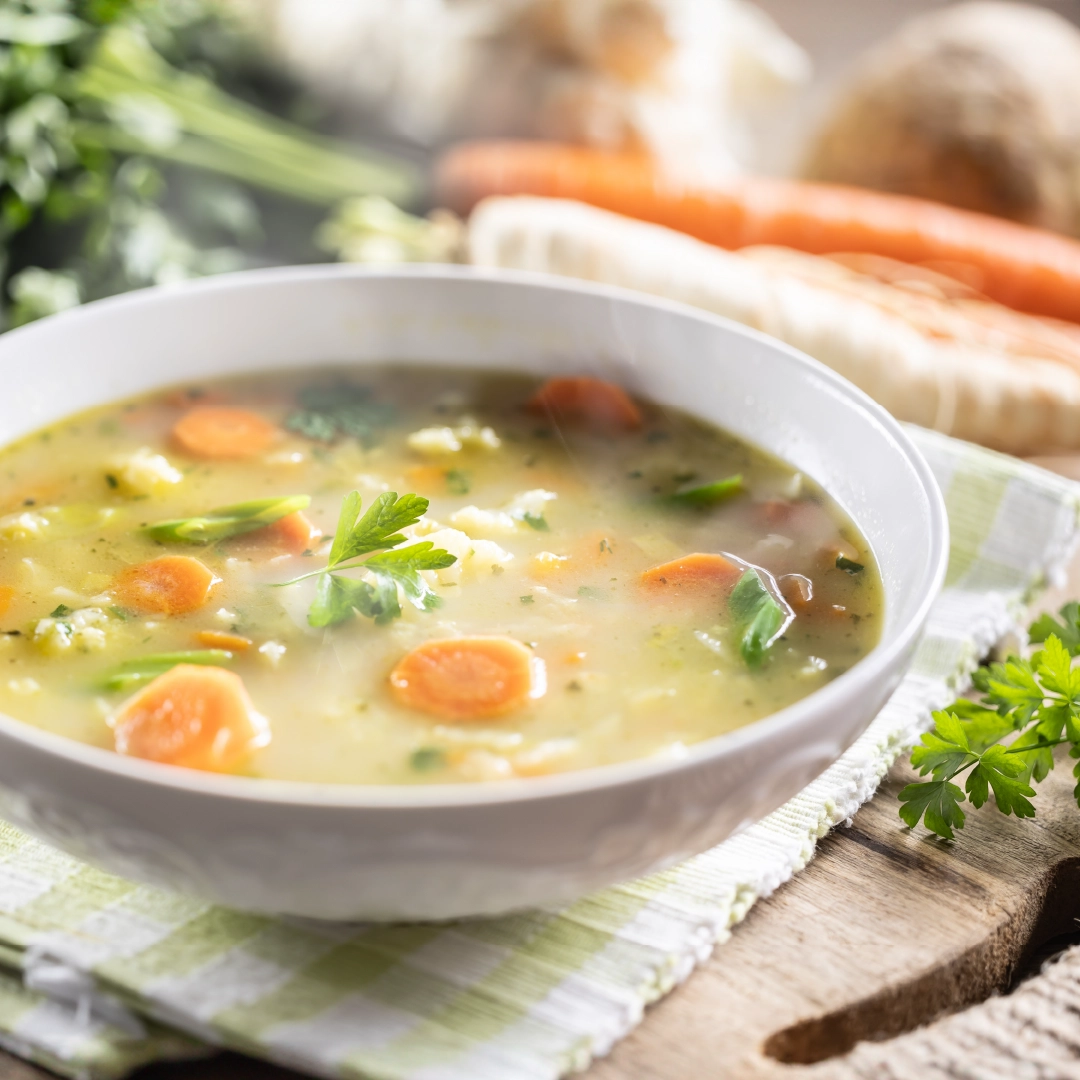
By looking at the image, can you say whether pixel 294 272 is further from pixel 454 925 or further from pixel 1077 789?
pixel 1077 789

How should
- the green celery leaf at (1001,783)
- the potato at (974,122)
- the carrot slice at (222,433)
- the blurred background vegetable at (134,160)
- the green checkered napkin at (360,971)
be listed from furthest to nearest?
the potato at (974,122) < the blurred background vegetable at (134,160) < the carrot slice at (222,433) < the green celery leaf at (1001,783) < the green checkered napkin at (360,971)

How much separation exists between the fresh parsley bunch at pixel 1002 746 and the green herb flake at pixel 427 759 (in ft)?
2.27

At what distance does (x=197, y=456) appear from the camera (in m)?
2.54

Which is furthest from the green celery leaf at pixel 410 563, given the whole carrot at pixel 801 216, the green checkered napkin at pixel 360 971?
the whole carrot at pixel 801 216

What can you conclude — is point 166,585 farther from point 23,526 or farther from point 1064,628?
point 1064,628

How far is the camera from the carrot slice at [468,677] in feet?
5.96

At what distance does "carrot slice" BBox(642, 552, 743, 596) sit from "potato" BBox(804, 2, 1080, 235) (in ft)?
10.5

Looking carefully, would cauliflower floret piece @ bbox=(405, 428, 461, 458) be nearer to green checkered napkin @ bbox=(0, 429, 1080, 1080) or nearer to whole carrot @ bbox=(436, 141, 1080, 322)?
green checkered napkin @ bbox=(0, 429, 1080, 1080)

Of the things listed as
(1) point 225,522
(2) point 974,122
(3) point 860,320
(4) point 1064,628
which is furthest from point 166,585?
(2) point 974,122

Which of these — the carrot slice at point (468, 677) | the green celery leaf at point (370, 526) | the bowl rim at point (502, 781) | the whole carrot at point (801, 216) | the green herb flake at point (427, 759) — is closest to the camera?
the bowl rim at point (502, 781)

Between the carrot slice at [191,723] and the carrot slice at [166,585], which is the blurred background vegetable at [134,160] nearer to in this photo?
the carrot slice at [166,585]

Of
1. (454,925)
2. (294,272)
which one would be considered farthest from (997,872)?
(294,272)

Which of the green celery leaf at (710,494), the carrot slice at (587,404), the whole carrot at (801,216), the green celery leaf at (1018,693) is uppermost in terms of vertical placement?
the whole carrot at (801,216)

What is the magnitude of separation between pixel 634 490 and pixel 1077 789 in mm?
930
